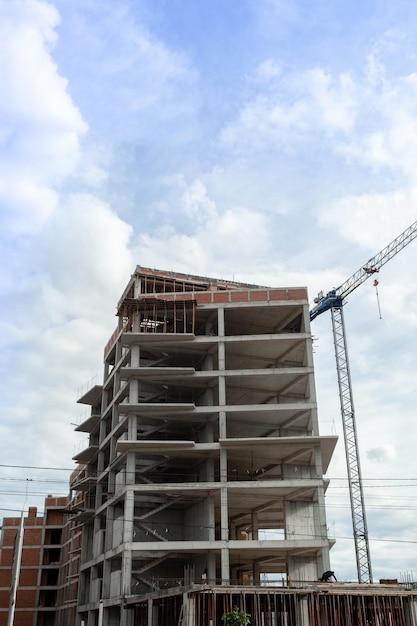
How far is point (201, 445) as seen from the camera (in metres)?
52.7

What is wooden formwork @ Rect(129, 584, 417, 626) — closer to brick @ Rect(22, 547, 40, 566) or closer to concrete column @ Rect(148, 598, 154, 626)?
concrete column @ Rect(148, 598, 154, 626)

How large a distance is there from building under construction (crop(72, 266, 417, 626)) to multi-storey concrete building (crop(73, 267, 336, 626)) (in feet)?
0.35

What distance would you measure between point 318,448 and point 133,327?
734 inches

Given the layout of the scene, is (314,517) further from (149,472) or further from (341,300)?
(341,300)

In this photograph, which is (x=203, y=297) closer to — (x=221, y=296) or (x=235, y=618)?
(x=221, y=296)

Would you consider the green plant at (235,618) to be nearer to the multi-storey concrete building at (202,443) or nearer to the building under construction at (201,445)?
the building under construction at (201,445)

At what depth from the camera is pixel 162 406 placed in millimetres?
53031

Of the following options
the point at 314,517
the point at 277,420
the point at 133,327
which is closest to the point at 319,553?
the point at 314,517

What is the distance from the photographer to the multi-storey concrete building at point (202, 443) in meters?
51.0

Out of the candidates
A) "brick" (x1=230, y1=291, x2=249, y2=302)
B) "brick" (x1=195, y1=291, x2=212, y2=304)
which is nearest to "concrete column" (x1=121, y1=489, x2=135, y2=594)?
"brick" (x1=195, y1=291, x2=212, y2=304)

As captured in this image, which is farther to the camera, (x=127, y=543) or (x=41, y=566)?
(x=41, y=566)

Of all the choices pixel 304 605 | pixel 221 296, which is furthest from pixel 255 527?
pixel 304 605

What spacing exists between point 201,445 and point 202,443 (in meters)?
1.38

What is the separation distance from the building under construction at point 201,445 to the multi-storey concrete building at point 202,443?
11 centimetres
